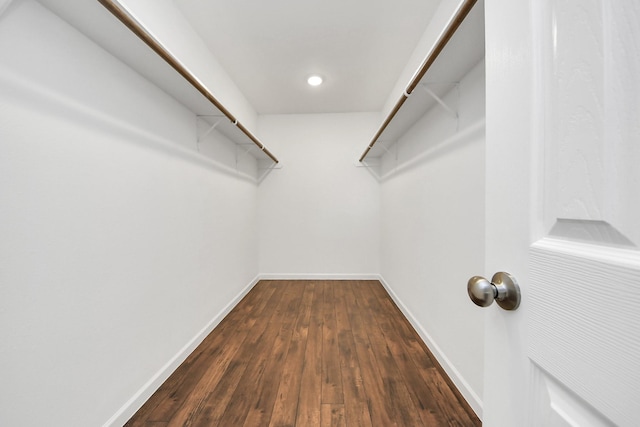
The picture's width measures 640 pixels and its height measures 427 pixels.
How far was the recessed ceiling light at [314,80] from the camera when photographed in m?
2.84

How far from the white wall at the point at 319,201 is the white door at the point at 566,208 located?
3322mm

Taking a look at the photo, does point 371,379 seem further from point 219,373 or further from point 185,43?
point 185,43

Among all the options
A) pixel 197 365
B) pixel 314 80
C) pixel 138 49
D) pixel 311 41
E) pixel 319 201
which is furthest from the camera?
pixel 319 201

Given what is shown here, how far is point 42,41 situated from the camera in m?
0.95

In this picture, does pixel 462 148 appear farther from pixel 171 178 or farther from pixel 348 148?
pixel 348 148

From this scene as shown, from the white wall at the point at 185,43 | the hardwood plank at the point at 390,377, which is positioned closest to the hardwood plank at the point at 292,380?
the hardwood plank at the point at 390,377

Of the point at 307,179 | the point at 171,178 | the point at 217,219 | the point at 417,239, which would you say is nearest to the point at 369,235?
the point at 307,179

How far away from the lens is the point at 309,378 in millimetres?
1609

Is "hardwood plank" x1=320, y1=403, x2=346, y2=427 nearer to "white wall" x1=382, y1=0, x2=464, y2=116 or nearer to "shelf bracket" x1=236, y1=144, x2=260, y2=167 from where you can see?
"white wall" x1=382, y1=0, x2=464, y2=116

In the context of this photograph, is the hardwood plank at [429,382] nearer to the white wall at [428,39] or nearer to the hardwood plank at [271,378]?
the hardwood plank at [271,378]

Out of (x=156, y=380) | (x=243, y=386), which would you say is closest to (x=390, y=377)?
(x=243, y=386)

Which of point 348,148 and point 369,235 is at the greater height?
point 348,148

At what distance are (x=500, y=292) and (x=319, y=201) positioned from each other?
11.2 feet

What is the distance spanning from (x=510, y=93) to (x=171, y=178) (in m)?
1.76
